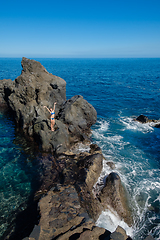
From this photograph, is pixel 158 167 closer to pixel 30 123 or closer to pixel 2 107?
pixel 30 123

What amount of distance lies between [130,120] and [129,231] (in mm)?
19306

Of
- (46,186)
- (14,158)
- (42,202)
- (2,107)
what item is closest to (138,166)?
(46,186)

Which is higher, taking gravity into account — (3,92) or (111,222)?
(3,92)

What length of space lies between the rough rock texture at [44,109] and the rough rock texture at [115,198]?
6356 mm

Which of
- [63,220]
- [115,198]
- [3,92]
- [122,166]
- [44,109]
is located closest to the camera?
[63,220]

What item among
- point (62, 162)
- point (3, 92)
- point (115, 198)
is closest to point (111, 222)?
point (115, 198)

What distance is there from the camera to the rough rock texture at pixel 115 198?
10.6 m

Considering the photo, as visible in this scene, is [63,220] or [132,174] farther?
[132,174]

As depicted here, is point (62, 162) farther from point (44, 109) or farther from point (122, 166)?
point (44, 109)

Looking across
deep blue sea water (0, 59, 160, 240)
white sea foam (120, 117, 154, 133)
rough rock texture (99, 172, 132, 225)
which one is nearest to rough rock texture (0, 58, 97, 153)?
deep blue sea water (0, 59, 160, 240)

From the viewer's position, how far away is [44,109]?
21.0 m

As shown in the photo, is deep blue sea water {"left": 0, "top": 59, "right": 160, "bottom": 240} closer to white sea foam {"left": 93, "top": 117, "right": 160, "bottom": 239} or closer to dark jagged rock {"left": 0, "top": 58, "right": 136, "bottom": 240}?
white sea foam {"left": 93, "top": 117, "right": 160, "bottom": 239}

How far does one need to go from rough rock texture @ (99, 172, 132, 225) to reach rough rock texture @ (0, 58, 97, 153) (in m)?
6.36

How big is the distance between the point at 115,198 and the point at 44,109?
1450 cm
